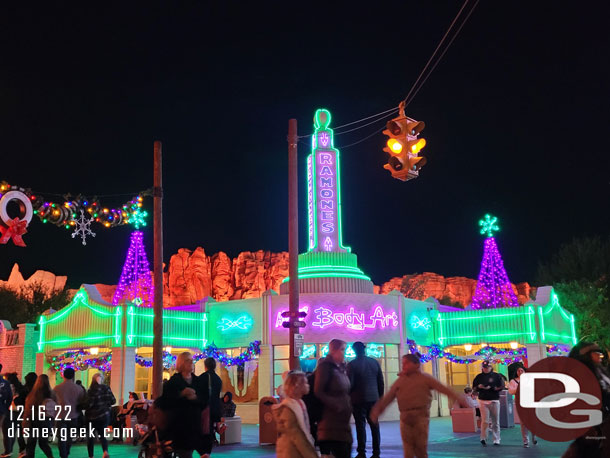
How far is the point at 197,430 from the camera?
8.44 metres

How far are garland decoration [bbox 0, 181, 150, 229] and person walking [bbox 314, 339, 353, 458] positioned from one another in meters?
10.9

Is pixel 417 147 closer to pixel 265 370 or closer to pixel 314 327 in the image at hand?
pixel 314 327

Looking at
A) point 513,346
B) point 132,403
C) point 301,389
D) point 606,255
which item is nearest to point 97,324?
point 132,403

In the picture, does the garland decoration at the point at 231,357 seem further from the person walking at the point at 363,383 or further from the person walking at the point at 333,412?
the person walking at the point at 333,412

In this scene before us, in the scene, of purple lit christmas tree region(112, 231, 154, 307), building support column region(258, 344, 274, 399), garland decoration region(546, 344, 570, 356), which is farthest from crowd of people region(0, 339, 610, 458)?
purple lit christmas tree region(112, 231, 154, 307)

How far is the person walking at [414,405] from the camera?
349 inches

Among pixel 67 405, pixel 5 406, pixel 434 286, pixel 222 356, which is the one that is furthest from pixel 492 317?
pixel 434 286

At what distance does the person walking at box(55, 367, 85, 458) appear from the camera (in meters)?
12.4

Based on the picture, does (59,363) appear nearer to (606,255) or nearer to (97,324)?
(97,324)

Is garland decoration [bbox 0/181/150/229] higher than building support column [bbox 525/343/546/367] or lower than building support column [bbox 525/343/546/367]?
higher

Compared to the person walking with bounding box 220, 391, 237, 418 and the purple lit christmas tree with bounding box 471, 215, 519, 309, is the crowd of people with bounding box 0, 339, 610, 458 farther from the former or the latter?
the purple lit christmas tree with bounding box 471, 215, 519, 309

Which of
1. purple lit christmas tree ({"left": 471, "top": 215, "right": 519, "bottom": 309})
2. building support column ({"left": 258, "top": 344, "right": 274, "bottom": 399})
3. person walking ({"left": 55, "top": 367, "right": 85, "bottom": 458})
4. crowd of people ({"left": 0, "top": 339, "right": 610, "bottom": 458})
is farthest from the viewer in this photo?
purple lit christmas tree ({"left": 471, "top": 215, "right": 519, "bottom": 309})

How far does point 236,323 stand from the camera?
2838cm

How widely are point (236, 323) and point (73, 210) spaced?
1122cm
